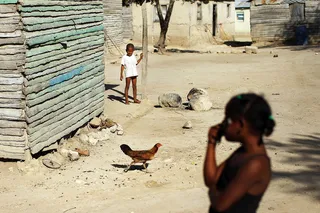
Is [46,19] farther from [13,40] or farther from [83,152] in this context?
[83,152]

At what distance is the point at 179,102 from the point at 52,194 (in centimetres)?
564

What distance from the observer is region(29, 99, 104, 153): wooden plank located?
7.39 m

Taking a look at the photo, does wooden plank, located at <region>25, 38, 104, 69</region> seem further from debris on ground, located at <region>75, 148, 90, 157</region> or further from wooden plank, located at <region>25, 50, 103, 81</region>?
debris on ground, located at <region>75, 148, 90, 157</region>

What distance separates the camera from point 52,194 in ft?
21.6

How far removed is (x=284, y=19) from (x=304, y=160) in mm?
23360

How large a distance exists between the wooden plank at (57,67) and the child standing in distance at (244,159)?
476cm

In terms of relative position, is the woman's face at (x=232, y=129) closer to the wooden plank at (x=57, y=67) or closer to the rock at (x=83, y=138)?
the wooden plank at (x=57, y=67)

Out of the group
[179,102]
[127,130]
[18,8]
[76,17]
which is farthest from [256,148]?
[179,102]

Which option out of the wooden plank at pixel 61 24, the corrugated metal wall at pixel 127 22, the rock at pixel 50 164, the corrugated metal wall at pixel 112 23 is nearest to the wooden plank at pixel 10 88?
the wooden plank at pixel 61 24

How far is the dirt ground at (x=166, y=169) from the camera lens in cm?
616

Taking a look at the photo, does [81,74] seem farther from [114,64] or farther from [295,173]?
[114,64]

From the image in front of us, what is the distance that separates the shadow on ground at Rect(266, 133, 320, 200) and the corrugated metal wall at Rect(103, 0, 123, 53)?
50.2 feet

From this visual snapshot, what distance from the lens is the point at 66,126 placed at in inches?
328

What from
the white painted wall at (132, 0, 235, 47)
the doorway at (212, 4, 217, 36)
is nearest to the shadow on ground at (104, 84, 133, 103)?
the white painted wall at (132, 0, 235, 47)
